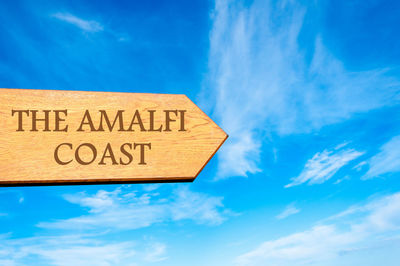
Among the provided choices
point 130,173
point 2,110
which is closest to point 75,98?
point 2,110

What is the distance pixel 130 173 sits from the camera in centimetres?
184

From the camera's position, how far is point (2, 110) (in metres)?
1.82

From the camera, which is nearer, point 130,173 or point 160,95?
point 130,173

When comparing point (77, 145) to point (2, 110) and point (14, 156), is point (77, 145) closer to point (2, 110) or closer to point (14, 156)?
point (14, 156)

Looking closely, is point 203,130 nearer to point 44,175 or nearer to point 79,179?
point 79,179

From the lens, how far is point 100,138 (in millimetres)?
1863

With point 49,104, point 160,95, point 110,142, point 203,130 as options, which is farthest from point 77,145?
point 203,130

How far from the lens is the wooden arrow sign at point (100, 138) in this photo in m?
1.78

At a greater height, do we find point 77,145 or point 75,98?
point 75,98

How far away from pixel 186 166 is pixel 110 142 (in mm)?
473

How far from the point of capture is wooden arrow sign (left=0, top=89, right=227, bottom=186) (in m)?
1.78

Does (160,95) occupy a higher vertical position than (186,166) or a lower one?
higher

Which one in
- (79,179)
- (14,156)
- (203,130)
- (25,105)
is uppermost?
(25,105)

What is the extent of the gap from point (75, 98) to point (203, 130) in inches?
31.6
